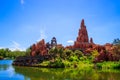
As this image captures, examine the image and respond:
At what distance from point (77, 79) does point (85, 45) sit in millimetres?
52272

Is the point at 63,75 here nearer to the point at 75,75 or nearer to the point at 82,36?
the point at 75,75

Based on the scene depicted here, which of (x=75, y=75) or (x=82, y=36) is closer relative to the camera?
(x=75, y=75)

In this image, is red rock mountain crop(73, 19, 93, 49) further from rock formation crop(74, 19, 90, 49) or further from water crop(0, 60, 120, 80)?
water crop(0, 60, 120, 80)

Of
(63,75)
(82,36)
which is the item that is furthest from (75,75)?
(82,36)

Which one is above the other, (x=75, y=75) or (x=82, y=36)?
(x=82, y=36)

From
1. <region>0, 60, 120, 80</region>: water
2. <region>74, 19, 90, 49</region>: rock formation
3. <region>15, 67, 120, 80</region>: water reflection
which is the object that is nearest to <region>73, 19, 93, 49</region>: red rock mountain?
<region>74, 19, 90, 49</region>: rock formation

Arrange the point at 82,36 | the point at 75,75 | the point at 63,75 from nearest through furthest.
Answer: the point at 75,75 → the point at 63,75 → the point at 82,36

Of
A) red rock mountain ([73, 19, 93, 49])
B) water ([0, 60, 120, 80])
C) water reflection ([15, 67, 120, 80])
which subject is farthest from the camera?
red rock mountain ([73, 19, 93, 49])

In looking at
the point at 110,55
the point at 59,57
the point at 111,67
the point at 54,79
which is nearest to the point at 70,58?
the point at 59,57

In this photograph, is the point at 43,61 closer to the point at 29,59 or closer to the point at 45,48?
the point at 29,59

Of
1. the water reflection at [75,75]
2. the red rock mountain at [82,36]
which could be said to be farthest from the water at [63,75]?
the red rock mountain at [82,36]

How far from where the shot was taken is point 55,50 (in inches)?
3078

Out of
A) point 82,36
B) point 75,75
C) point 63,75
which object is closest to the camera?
point 75,75

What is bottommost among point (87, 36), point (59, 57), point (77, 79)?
point (77, 79)
